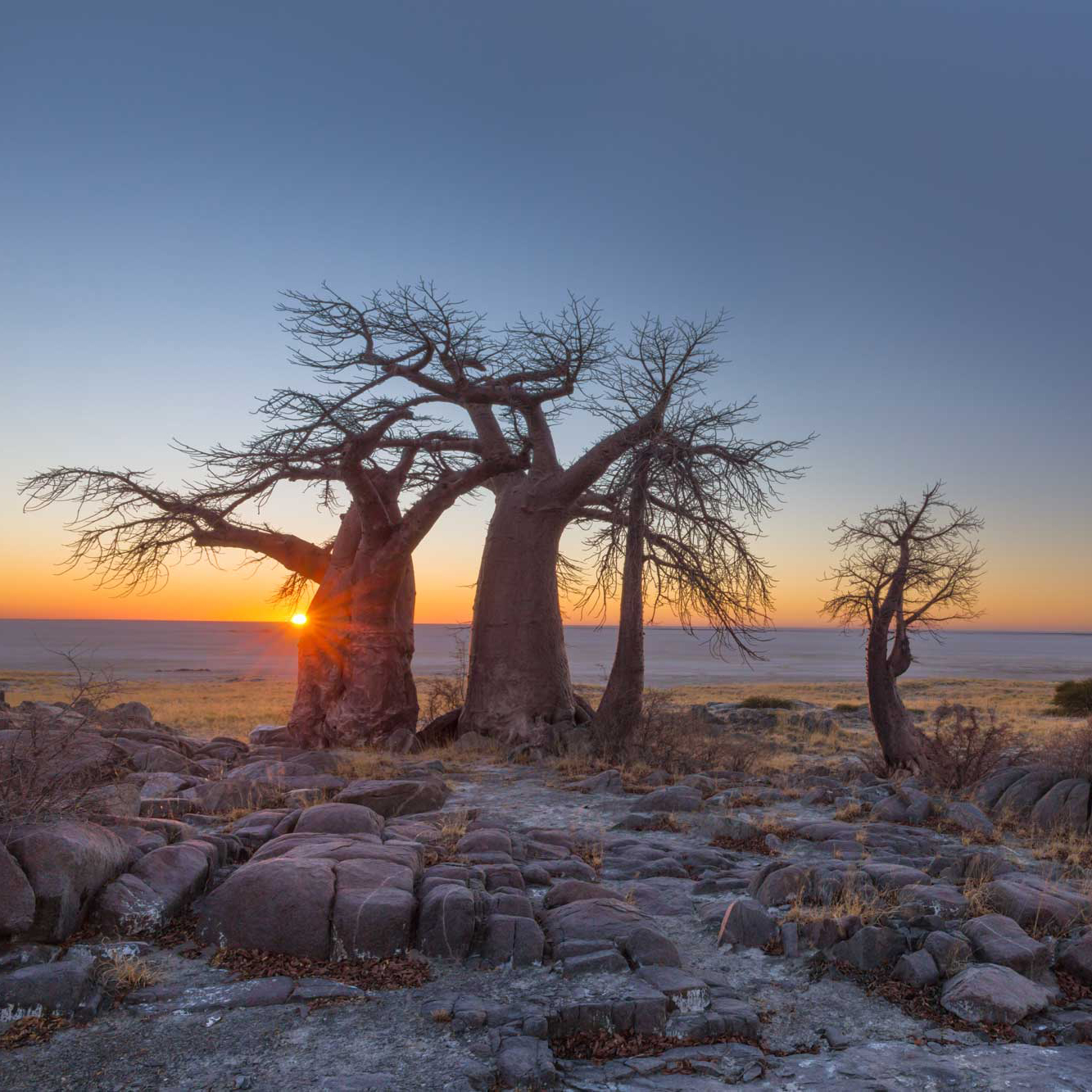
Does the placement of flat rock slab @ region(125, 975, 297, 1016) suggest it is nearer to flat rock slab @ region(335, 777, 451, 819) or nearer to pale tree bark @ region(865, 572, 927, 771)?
flat rock slab @ region(335, 777, 451, 819)

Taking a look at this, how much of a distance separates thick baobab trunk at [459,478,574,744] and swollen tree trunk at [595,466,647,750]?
3.10 ft

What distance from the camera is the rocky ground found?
4012mm

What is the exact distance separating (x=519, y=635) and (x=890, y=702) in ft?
17.6

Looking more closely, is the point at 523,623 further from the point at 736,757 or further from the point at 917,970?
the point at 917,970

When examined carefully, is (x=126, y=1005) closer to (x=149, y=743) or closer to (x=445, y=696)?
(x=149, y=743)

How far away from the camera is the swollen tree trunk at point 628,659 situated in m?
12.9

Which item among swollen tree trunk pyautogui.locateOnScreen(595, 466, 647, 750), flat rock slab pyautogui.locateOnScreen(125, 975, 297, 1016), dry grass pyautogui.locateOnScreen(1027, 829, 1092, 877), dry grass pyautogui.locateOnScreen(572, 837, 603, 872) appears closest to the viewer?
flat rock slab pyautogui.locateOnScreen(125, 975, 297, 1016)

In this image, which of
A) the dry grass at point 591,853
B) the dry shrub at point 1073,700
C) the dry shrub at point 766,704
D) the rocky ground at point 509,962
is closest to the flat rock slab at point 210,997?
the rocky ground at point 509,962

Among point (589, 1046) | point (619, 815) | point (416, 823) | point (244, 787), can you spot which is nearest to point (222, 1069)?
point (589, 1046)

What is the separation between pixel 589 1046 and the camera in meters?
4.20

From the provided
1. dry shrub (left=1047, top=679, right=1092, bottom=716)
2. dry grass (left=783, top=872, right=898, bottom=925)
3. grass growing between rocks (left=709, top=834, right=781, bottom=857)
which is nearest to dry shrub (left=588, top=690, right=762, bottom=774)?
grass growing between rocks (left=709, top=834, right=781, bottom=857)

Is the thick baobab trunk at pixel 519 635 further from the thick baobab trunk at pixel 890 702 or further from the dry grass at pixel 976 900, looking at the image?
the dry grass at pixel 976 900

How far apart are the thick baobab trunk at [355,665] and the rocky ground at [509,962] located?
5824 millimetres

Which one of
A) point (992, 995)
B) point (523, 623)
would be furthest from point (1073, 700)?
point (992, 995)
